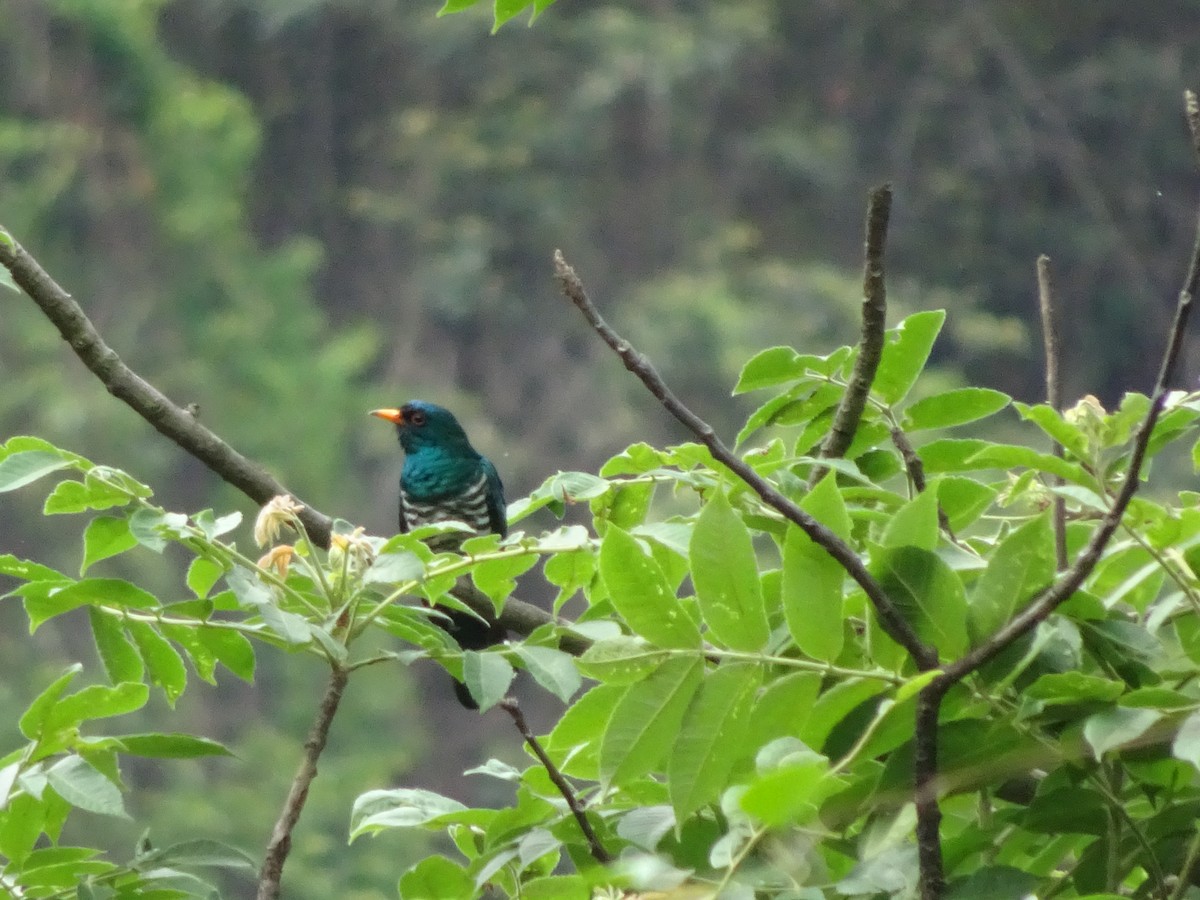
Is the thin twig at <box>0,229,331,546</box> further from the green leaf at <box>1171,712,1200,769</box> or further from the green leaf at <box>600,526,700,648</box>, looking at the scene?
the green leaf at <box>1171,712,1200,769</box>

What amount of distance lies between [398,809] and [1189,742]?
32cm

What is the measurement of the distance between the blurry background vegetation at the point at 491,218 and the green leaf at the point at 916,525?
4.82 m

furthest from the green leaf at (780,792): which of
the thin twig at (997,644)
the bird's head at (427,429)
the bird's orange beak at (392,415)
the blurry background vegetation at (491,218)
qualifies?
the blurry background vegetation at (491,218)

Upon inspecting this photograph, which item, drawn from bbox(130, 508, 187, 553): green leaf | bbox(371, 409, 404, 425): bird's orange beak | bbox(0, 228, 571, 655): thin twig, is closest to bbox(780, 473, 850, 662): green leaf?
bbox(130, 508, 187, 553): green leaf

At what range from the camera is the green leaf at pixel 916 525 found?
490 mm

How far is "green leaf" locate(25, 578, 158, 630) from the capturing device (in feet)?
1.96

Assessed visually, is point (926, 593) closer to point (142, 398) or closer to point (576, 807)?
point (576, 807)

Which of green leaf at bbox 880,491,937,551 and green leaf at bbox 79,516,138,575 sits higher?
green leaf at bbox 79,516,138,575

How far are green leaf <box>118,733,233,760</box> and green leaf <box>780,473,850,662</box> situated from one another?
0.24 meters

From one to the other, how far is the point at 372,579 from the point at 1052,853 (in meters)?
0.27

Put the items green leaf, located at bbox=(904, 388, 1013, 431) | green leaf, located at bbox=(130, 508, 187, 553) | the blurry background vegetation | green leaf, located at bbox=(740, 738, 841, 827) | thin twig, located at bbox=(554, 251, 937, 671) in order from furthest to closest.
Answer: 1. the blurry background vegetation
2. green leaf, located at bbox=(904, 388, 1013, 431)
3. green leaf, located at bbox=(130, 508, 187, 553)
4. thin twig, located at bbox=(554, 251, 937, 671)
5. green leaf, located at bbox=(740, 738, 841, 827)

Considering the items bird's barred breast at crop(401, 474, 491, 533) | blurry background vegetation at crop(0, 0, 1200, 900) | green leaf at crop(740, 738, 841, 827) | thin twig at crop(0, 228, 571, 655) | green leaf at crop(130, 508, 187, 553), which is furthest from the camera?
blurry background vegetation at crop(0, 0, 1200, 900)

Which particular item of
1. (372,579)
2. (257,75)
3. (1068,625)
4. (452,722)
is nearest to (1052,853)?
(1068,625)

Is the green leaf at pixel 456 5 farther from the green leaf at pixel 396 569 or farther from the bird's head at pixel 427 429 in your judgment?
the bird's head at pixel 427 429
